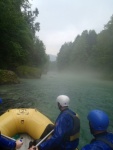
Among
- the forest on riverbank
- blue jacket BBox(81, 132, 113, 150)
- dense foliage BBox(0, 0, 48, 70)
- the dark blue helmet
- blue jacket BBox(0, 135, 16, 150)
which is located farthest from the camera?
the forest on riverbank

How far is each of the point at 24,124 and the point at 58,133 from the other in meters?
2.66

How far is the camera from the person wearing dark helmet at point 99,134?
3.13 metres

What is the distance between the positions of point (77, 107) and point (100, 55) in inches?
1574

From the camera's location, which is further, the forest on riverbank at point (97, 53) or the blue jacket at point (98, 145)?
the forest on riverbank at point (97, 53)

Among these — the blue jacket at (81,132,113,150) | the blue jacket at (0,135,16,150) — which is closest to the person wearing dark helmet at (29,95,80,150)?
the blue jacket at (0,135,16,150)

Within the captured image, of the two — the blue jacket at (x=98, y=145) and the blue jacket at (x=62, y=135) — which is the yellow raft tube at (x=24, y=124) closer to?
the blue jacket at (x=62, y=135)

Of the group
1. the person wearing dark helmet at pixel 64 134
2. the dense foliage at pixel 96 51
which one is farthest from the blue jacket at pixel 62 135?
the dense foliage at pixel 96 51

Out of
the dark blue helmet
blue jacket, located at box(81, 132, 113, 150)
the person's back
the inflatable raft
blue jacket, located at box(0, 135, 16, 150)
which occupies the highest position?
the dark blue helmet

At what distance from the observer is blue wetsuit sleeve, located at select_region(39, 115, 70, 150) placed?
4703 millimetres

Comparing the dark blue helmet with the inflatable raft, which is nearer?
the dark blue helmet

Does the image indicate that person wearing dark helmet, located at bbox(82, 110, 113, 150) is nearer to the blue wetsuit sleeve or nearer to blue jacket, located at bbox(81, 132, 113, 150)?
blue jacket, located at bbox(81, 132, 113, 150)

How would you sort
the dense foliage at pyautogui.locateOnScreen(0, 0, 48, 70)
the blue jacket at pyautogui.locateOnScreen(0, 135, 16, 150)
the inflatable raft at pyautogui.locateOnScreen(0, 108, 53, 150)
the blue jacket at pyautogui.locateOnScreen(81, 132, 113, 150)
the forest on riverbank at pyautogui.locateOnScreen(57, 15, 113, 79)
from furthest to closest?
the forest on riverbank at pyautogui.locateOnScreen(57, 15, 113, 79), the dense foliage at pyautogui.locateOnScreen(0, 0, 48, 70), the inflatable raft at pyautogui.locateOnScreen(0, 108, 53, 150), the blue jacket at pyautogui.locateOnScreen(0, 135, 16, 150), the blue jacket at pyautogui.locateOnScreen(81, 132, 113, 150)

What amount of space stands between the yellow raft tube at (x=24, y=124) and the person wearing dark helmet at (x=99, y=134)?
351 cm

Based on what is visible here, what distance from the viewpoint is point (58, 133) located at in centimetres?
471
